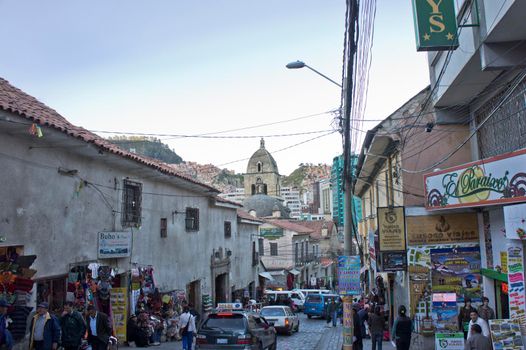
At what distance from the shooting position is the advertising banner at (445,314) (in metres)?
15.5

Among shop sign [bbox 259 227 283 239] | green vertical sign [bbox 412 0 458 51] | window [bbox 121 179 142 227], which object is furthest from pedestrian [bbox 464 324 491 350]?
shop sign [bbox 259 227 283 239]

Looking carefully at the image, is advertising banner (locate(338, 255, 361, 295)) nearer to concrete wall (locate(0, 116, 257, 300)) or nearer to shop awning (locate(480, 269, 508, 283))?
shop awning (locate(480, 269, 508, 283))

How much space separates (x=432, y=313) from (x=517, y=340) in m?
5.08

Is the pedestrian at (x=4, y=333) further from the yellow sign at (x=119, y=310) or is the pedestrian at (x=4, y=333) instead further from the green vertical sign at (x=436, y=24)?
the green vertical sign at (x=436, y=24)

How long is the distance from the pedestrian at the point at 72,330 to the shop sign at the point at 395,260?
9.92 m

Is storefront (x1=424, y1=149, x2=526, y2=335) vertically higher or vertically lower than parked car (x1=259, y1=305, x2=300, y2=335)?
higher

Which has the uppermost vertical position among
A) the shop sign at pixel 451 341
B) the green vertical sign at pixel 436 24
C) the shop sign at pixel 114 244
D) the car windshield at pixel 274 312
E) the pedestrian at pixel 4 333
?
the green vertical sign at pixel 436 24

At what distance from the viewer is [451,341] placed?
12.7m

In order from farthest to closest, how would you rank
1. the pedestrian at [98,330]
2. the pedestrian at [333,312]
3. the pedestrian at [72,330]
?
the pedestrian at [333,312] → the pedestrian at [98,330] → the pedestrian at [72,330]

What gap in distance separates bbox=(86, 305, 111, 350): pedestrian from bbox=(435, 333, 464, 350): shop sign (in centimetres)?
804

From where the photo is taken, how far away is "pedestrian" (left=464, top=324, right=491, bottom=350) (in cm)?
1060

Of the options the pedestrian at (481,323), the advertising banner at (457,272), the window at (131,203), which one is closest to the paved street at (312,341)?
the advertising banner at (457,272)

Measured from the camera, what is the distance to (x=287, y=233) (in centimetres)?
5700

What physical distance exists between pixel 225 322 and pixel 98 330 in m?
3.35
